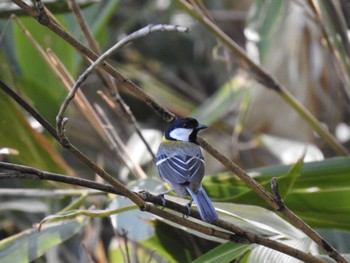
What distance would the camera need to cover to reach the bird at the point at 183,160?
1600mm

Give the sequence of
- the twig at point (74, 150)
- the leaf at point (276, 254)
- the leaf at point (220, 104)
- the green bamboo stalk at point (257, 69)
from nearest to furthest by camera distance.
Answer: the twig at point (74, 150) < the leaf at point (276, 254) < the green bamboo stalk at point (257, 69) < the leaf at point (220, 104)

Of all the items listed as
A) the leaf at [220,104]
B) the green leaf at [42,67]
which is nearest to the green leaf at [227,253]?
the green leaf at [42,67]

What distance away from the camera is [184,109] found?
10.9 feet

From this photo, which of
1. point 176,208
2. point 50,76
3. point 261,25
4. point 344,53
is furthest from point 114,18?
point 176,208

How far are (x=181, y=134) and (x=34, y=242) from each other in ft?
1.34

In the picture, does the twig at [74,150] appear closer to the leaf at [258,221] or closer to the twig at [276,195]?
the twig at [276,195]

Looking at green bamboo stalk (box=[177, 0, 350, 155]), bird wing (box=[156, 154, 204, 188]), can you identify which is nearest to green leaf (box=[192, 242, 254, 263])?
bird wing (box=[156, 154, 204, 188])

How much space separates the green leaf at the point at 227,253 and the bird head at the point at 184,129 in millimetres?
286

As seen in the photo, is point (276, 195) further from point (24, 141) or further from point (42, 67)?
point (42, 67)

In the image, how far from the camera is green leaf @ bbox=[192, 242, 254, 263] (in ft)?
4.83

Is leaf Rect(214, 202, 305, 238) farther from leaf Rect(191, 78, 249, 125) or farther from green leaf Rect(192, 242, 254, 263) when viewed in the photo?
leaf Rect(191, 78, 249, 125)

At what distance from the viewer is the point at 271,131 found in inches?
134

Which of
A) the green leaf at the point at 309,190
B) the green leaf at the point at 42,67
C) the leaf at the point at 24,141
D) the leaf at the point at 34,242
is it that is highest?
the green leaf at the point at 42,67

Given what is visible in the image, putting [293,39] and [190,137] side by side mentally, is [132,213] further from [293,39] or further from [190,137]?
[293,39]
